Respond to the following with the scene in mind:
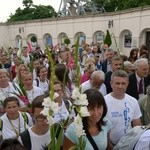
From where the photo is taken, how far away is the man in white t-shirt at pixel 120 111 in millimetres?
3076

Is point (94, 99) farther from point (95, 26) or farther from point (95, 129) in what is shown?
point (95, 26)

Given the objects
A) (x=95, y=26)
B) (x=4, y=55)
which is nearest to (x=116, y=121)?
(x=4, y=55)

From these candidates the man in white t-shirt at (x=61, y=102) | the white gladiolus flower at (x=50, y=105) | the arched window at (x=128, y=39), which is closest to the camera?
the white gladiolus flower at (x=50, y=105)

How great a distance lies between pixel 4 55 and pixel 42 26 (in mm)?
21502

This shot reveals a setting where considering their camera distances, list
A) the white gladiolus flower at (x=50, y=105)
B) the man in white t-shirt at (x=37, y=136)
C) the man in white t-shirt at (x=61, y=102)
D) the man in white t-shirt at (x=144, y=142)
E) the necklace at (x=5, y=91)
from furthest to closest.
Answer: the necklace at (x=5, y=91) → the man in white t-shirt at (x=61, y=102) → the man in white t-shirt at (x=37, y=136) → the man in white t-shirt at (x=144, y=142) → the white gladiolus flower at (x=50, y=105)

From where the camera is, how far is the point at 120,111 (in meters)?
3.09

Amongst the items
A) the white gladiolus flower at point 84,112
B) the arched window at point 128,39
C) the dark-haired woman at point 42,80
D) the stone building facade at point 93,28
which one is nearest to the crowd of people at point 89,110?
the white gladiolus flower at point 84,112

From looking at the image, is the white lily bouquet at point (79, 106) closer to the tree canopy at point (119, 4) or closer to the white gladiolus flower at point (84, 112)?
the white gladiolus flower at point (84, 112)

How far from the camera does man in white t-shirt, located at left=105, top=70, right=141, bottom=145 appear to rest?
10.1 ft

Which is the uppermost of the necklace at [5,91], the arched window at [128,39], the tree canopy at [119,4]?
the tree canopy at [119,4]

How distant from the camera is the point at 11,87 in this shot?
4.43 m

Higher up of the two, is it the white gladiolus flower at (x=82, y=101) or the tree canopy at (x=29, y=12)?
the tree canopy at (x=29, y=12)

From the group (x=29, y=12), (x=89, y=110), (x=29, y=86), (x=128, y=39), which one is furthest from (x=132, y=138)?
(x=29, y=12)

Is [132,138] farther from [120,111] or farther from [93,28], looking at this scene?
[93,28]
